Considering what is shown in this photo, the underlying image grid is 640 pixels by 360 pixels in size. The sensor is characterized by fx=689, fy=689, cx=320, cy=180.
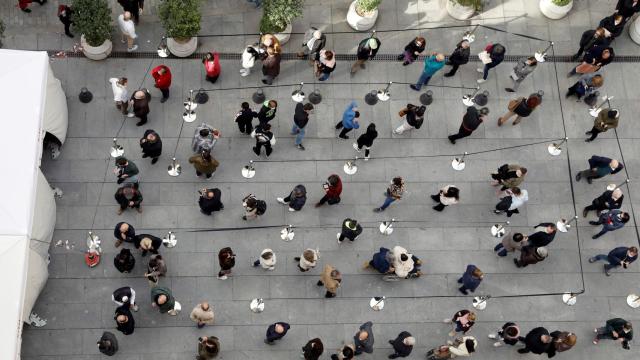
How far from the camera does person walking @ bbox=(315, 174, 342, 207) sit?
16.3 metres

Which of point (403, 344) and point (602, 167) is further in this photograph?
point (602, 167)

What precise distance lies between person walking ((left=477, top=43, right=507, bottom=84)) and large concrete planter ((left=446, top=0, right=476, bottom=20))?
1.38 metres

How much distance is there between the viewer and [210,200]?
16.3 metres

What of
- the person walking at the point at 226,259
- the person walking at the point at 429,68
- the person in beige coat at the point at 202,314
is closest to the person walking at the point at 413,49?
the person walking at the point at 429,68

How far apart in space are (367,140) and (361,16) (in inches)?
157

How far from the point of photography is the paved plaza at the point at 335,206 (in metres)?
16.6

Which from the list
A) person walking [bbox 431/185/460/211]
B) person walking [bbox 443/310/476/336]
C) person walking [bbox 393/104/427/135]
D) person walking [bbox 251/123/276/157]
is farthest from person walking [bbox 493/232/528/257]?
person walking [bbox 251/123/276/157]

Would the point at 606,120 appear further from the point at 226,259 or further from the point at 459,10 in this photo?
the point at 226,259

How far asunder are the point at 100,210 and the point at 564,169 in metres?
12.4

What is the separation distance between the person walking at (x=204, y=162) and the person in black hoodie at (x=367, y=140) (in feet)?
12.4

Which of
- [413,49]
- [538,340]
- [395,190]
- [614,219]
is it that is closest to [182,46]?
[413,49]

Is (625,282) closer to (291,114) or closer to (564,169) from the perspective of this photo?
(564,169)

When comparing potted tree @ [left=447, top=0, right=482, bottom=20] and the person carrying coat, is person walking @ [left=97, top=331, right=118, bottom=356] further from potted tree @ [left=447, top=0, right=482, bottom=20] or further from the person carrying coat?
potted tree @ [left=447, top=0, right=482, bottom=20]

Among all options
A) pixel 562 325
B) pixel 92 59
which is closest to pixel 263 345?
pixel 562 325
